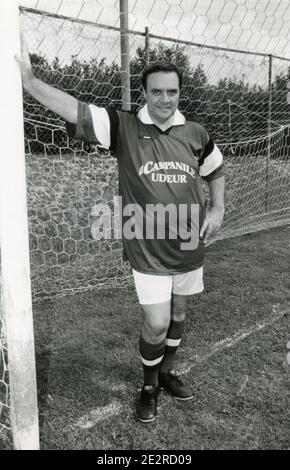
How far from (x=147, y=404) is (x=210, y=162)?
1.38 meters

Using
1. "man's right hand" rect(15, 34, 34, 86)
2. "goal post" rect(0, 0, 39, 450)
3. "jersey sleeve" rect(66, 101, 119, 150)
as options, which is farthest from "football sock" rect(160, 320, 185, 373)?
"man's right hand" rect(15, 34, 34, 86)

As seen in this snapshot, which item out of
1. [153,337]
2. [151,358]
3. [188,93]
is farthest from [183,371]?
[188,93]

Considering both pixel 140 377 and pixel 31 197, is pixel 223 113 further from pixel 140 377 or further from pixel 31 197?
pixel 140 377

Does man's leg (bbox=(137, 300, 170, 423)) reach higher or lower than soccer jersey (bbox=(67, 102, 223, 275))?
lower

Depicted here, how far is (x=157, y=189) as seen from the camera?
2.39m

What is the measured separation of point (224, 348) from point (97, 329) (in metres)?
0.97

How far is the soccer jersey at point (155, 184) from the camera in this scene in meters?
2.38

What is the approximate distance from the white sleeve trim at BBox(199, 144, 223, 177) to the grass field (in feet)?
4.22

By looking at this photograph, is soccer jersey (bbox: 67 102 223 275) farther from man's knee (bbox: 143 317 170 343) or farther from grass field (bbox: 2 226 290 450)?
grass field (bbox: 2 226 290 450)

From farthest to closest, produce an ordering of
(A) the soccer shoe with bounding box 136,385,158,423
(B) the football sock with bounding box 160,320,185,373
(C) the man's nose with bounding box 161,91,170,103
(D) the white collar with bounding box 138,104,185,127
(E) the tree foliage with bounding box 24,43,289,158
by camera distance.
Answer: (E) the tree foliage with bounding box 24,43,289,158
(B) the football sock with bounding box 160,320,185,373
(A) the soccer shoe with bounding box 136,385,158,423
(D) the white collar with bounding box 138,104,185,127
(C) the man's nose with bounding box 161,91,170,103

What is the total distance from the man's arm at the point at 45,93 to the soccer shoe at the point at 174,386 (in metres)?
1.61

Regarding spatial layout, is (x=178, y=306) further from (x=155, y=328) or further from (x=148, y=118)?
(x=148, y=118)

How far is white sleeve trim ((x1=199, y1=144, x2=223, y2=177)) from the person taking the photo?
2662mm

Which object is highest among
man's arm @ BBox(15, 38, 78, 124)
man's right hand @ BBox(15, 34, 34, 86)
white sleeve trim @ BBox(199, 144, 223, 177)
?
man's right hand @ BBox(15, 34, 34, 86)
